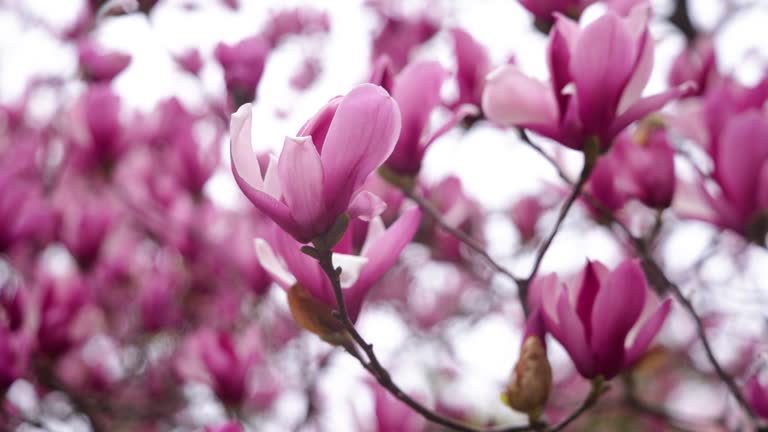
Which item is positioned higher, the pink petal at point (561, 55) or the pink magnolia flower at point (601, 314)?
the pink petal at point (561, 55)

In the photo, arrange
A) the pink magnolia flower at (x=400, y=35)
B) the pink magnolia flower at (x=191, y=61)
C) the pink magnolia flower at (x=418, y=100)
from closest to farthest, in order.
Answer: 1. the pink magnolia flower at (x=418, y=100)
2. the pink magnolia flower at (x=191, y=61)
3. the pink magnolia flower at (x=400, y=35)

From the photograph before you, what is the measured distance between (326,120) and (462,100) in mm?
388

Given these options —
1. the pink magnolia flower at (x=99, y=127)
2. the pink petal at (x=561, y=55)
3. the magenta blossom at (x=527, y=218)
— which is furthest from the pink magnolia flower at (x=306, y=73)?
the pink petal at (x=561, y=55)

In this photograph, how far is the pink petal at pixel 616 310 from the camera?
0.56m

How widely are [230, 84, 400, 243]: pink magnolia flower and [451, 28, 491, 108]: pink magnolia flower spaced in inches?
14.8

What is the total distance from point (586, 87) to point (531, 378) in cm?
25

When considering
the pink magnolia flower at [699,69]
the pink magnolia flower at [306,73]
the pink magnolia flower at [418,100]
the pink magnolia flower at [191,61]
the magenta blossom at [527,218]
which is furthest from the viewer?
the pink magnolia flower at [306,73]

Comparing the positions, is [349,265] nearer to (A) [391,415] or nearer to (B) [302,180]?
(B) [302,180]

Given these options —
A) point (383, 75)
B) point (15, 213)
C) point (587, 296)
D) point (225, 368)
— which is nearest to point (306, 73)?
point (15, 213)

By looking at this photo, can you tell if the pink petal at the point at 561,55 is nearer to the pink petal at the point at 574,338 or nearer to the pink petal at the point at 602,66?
the pink petal at the point at 602,66

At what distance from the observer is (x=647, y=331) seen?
1.89 ft

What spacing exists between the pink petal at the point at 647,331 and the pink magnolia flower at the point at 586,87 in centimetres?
15

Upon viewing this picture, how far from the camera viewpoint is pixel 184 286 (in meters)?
1.61

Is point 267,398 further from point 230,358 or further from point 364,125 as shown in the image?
point 364,125
